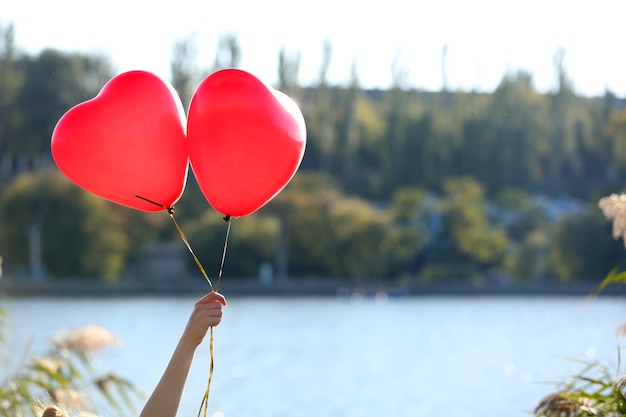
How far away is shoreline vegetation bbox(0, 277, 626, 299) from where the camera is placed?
134ft

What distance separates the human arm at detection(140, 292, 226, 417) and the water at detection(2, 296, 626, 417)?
14.9 ft

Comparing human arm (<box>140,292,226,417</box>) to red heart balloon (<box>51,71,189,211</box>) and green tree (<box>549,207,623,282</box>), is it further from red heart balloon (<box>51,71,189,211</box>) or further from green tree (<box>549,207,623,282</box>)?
green tree (<box>549,207,623,282</box>)

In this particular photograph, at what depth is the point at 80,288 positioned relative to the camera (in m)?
40.8

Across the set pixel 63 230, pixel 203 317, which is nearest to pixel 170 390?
pixel 203 317

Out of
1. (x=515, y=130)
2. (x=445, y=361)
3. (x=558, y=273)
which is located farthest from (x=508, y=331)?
(x=515, y=130)

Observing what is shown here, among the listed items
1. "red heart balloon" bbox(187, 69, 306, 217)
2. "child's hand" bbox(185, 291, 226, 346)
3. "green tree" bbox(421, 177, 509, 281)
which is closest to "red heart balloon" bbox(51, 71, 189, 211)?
"red heart balloon" bbox(187, 69, 306, 217)

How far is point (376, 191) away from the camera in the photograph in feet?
167

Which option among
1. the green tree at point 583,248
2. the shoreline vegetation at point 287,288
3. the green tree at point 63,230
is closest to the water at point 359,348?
the shoreline vegetation at point 287,288

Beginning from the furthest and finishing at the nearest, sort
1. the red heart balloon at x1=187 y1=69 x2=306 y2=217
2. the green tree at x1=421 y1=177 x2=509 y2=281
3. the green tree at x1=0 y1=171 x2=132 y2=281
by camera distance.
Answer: the green tree at x1=421 y1=177 x2=509 y2=281, the green tree at x1=0 y1=171 x2=132 y2=281, the red heart balloon at x1=187 y1=69 x2=306 y2=217

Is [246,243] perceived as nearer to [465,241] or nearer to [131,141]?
[465,241]

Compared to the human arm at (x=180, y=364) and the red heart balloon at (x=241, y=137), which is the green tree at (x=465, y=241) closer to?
the red heart balloon at (x=241, y=137)

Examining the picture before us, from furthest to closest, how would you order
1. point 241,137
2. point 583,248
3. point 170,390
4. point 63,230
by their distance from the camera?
1. point 63,230
2. point 583,248
3. point 241,137
4. point 170,390

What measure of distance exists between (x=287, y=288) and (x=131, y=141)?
39.7 m

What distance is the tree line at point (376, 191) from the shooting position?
42125 millimetres
